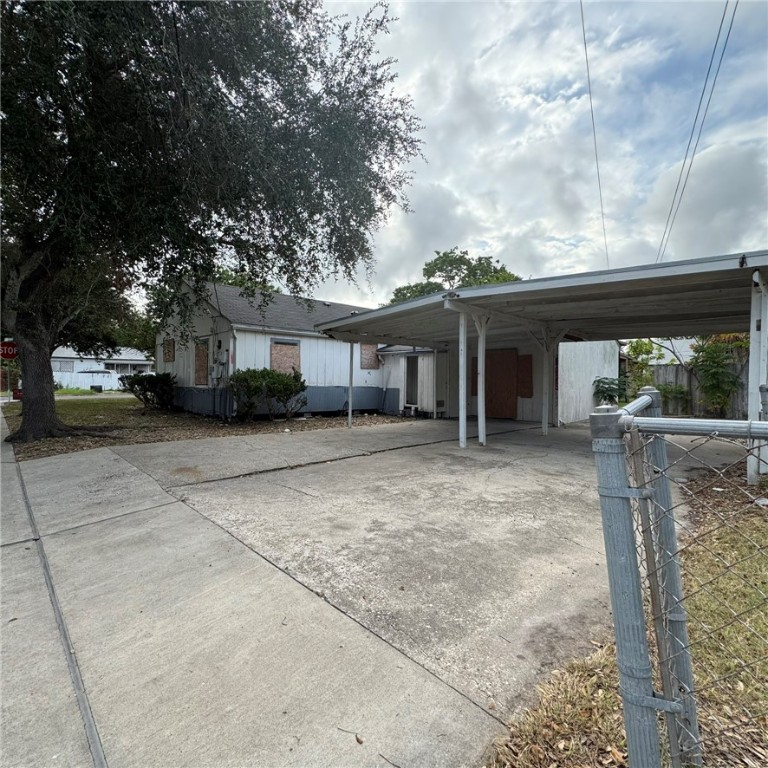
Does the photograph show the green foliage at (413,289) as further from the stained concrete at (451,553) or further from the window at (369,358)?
the stained concrete at (451,553)

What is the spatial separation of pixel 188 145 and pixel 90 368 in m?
47.3

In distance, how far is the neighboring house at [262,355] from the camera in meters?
11.6

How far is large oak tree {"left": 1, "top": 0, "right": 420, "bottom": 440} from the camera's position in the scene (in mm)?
4582

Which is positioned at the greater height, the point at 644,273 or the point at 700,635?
the point at 644,273

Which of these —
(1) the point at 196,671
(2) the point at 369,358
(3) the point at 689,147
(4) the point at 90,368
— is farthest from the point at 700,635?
(4) the point at 90,368

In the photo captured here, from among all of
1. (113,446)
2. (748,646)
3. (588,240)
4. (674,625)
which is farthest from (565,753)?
(588,240)

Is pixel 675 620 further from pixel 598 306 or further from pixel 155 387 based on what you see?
pixel 155 387

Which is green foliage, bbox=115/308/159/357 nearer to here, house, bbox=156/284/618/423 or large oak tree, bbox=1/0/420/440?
house, bbox=156/284/618/423

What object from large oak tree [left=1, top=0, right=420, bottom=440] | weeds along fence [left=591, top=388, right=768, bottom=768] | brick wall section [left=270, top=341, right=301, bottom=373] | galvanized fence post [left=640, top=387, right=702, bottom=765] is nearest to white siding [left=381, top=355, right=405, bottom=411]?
brick wall section [left=270, top=341, right=301, bottom=373]

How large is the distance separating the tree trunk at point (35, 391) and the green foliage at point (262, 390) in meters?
3.71

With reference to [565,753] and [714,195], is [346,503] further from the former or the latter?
[714,195]

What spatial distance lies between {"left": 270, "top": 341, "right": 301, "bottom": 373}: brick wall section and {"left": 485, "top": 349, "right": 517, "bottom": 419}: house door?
6.14 meters

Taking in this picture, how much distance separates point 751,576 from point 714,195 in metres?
10.1

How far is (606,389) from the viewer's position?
13.9 meters
